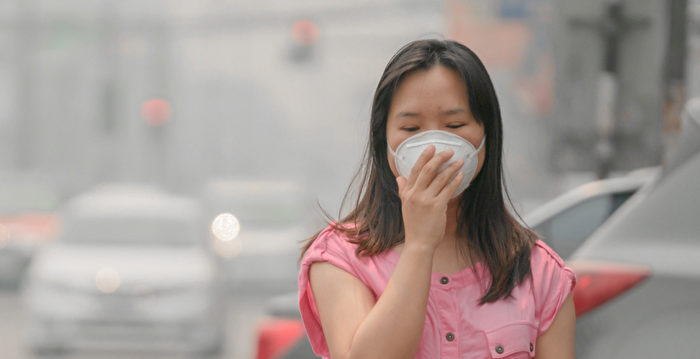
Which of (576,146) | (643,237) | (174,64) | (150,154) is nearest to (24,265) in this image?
(576,146)

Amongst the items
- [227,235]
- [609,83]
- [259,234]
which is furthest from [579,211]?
[227,235]

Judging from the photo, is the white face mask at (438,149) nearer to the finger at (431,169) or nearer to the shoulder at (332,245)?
the finger at (431,169)

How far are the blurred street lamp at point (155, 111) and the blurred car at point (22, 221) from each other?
29.6 ft

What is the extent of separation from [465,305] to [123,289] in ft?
25.8

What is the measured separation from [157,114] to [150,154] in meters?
6.55

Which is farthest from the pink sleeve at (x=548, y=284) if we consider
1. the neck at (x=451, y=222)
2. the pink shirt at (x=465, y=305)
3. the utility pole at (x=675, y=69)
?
the utility pole at (x=675, y=69)

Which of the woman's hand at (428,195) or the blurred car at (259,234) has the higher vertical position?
the woman's hand at (428,195)

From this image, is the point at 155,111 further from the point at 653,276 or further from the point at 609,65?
the point at 653,276

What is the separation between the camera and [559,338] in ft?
6.15

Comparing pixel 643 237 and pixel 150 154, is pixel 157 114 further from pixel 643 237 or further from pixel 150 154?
pixel 643 237

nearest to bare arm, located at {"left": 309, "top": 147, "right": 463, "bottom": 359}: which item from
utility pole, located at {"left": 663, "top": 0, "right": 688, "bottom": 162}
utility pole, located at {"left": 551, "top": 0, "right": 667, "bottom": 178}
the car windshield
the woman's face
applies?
the woman's face

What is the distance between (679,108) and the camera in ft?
18.8

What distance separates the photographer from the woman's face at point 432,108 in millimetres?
1810

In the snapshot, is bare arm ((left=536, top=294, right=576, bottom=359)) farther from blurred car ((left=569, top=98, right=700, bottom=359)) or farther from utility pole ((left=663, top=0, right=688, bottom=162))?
utility pole ((left=663, top=0, right=688, bottom=162))
